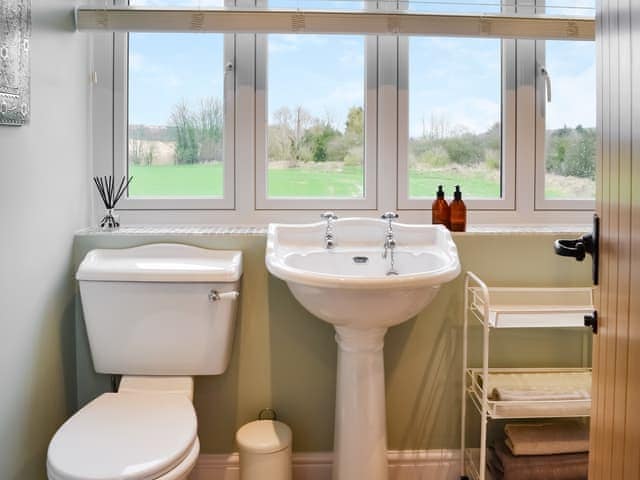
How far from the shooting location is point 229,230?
6.45 feet

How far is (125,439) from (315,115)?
1.33 meters

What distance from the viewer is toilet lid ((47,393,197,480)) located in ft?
4.07

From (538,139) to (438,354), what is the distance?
3.04 ft

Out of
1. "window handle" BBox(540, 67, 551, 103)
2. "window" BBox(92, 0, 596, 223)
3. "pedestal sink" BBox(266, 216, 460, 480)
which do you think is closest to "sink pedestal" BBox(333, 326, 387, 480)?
"pedestal sink" BBox(266, 216, 460, 480)

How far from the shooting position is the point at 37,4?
158cm

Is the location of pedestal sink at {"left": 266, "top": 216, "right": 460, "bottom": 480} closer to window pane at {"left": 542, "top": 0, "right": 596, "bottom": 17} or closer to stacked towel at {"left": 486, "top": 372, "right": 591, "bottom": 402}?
stacked towel at {"left": 486, "top": 372, "right": 591, "bottom": 402}

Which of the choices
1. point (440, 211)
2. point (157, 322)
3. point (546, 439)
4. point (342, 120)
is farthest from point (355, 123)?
point (546, 439)

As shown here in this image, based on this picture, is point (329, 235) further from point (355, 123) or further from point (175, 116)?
point (175, 116)

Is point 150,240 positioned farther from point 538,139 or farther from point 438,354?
point 538,139

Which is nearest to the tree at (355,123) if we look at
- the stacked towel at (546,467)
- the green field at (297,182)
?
the green field at (297,182)

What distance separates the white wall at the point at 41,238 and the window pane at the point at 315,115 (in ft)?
2.29

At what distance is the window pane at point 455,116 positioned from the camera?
2.14m

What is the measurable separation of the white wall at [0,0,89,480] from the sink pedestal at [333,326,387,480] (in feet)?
2.95

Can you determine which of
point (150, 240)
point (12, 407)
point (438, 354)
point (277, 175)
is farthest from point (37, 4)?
point (438, 354)
